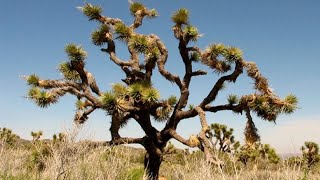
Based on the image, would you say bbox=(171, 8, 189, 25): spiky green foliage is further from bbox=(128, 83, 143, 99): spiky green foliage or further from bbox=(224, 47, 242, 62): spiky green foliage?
bbox=(128, 83, 143, 99): spiky green foliage

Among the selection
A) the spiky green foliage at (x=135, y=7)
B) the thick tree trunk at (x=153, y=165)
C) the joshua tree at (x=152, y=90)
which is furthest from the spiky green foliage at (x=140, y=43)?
the thick tree trunk at (x=153, y=165)

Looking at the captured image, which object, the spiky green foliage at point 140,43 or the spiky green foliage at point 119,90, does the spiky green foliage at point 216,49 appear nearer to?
the spiky green foliage at point 140,43

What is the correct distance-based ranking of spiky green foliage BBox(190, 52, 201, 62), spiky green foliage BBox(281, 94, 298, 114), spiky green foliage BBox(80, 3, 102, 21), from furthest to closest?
spiky green foliage BBox(80, 3, 102, 21) < spiky green foliage BBox(190, 52, 201, 62) < spiky green foliage BBox(281, 94, 298, 114)

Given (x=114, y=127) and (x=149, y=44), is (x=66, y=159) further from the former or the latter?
(x=149, y=44)

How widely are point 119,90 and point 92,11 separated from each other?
3324 millimetres

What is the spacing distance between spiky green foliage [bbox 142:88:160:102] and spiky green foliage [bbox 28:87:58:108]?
251cm

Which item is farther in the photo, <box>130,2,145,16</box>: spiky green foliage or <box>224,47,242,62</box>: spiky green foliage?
<box>130,2,145,16</box>: spiky green foliage

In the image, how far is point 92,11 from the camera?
40.8ft

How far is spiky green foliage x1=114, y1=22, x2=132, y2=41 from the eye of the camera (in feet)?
37.0

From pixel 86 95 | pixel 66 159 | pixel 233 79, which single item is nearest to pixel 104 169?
pixel 66 159

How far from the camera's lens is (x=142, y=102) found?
1038 cm

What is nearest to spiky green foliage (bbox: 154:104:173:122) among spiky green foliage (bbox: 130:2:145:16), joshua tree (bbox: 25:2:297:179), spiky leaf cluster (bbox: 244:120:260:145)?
joshua tree (bbox: 25:2:297:179)

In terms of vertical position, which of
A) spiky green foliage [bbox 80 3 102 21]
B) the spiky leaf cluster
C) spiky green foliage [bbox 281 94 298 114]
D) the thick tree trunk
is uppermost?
spiky green foliage [bbox 80 3 102 21]

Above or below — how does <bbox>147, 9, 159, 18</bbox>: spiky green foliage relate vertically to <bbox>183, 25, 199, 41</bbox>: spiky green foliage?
above
